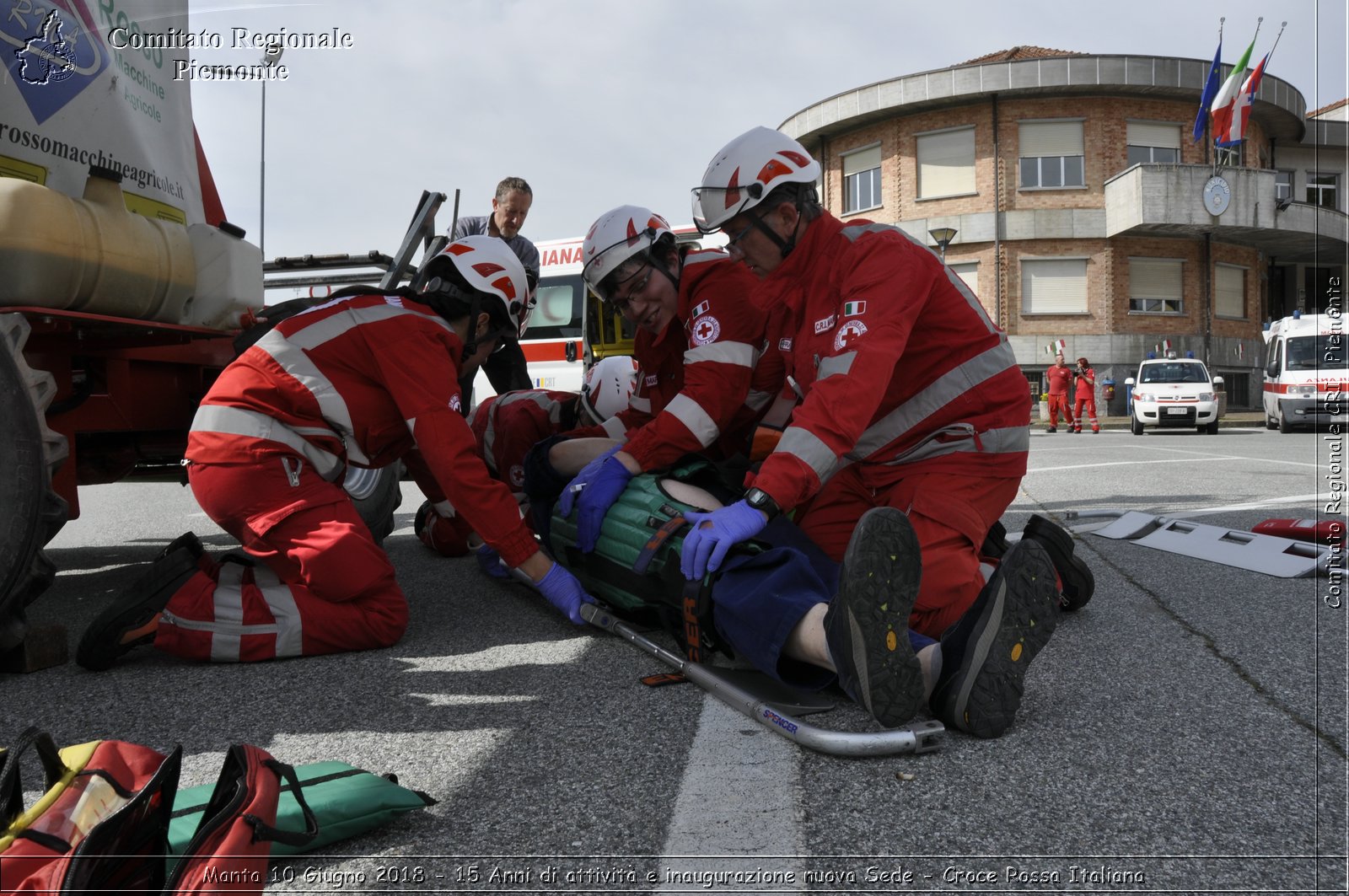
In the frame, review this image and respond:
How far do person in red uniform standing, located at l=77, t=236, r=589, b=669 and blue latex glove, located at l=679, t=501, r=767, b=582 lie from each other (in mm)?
686

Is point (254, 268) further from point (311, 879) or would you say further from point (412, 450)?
point (311, 879)

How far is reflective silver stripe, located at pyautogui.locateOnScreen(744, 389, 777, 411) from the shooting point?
3834 mm

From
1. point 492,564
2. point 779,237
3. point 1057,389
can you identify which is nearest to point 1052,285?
point 1057,389

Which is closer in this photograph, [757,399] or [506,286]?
[506,286]

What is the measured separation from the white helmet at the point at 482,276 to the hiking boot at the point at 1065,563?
1926 millimetres

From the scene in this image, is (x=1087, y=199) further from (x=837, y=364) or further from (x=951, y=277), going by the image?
(x=837, y=364)

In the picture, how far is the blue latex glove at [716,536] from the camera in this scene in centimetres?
231

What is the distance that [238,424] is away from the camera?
2936 mm

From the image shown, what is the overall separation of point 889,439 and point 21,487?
247 centimetres

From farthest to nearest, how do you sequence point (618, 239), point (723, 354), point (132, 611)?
1. point (618, 239)
2. point (723, 354)
3. point (132, 611)

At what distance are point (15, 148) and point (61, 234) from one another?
0.48m

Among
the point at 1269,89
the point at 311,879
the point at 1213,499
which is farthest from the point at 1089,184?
the point at 311,879

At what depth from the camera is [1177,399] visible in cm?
1794

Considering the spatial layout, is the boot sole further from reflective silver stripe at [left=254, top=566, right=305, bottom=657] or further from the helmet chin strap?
the helmet chin strap
